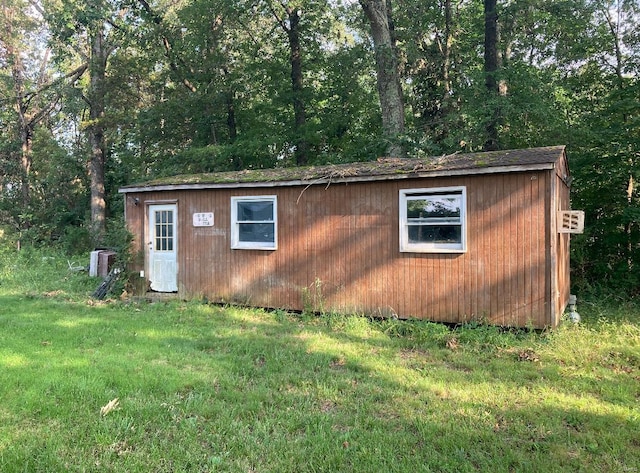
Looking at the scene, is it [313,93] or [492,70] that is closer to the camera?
[492,70]

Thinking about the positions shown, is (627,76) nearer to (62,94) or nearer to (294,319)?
(294,319)

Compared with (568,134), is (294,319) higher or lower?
lower

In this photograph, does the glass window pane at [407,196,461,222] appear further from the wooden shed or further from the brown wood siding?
the brown wood siding

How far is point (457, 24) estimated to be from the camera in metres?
16.0

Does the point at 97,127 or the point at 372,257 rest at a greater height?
the point at 97,127

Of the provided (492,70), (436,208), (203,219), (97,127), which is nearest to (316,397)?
(436,208)

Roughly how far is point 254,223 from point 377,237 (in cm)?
263

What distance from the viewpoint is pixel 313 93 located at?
18.0m

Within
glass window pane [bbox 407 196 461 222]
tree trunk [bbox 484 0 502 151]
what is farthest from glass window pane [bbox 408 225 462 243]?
tree trunk [bbox 484 0 502 151]

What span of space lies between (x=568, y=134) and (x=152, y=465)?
1247 centimetres

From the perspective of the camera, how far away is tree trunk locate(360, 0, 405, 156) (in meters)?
13.4

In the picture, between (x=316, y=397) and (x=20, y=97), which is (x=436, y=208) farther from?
(x=20, y=97)

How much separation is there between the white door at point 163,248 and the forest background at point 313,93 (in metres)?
0.86

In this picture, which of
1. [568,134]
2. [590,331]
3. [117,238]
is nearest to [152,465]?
[590,331]
